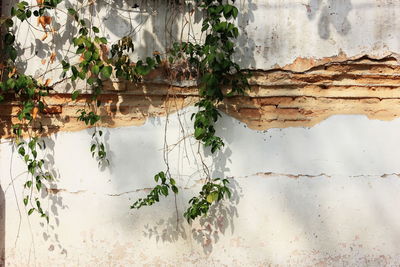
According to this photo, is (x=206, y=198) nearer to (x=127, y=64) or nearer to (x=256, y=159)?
(x=256, y=159)

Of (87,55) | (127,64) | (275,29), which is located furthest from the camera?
(275,29)

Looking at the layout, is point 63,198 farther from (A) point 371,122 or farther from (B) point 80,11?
(A) point 371,122

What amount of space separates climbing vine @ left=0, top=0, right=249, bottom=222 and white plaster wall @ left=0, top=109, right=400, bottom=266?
0.32 feet

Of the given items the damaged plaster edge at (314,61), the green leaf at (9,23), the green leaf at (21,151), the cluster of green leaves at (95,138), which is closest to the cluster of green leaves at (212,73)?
the damaged plaster edge at (314,61)

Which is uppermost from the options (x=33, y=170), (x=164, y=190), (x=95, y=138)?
(x=95, y=138)

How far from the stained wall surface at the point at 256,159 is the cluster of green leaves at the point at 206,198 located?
0.10 metres

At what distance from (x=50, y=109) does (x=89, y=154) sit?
418mm

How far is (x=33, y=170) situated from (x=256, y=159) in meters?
1.54

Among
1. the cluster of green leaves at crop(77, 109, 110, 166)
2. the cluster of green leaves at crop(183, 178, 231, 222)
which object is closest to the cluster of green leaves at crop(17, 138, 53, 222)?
the cluster of green leaves at crop(77, 109, 110, 166)

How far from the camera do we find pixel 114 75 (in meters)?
2.82

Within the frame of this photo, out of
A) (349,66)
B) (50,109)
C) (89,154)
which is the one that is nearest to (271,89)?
(349,66)

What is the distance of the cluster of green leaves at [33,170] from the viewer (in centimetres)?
274

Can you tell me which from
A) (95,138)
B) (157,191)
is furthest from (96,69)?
(157,191)

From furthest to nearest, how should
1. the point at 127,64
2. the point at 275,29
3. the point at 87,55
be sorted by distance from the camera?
the point at 275,29
the point at 127,64
the point at 87,55
